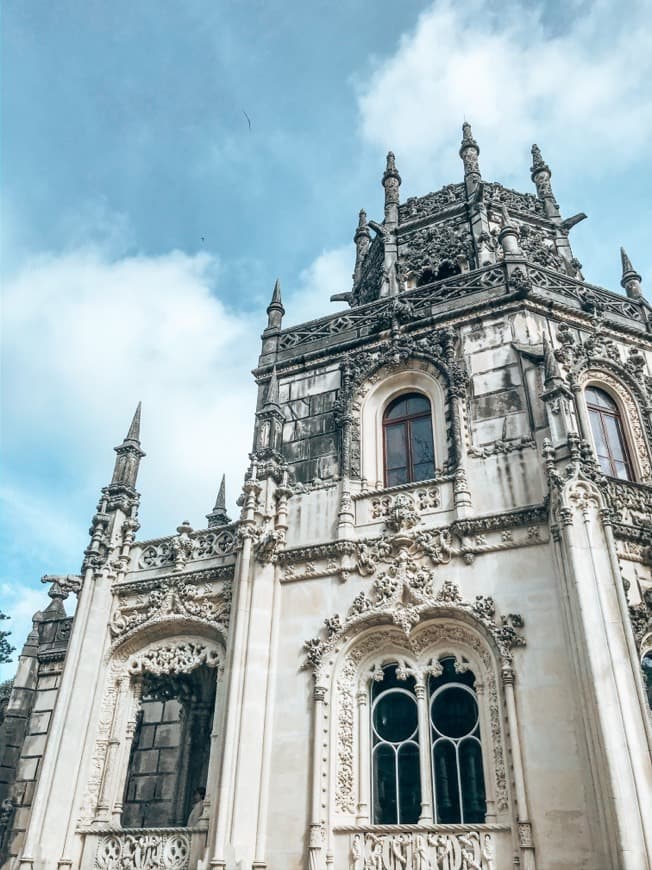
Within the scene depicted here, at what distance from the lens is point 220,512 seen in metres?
25.9

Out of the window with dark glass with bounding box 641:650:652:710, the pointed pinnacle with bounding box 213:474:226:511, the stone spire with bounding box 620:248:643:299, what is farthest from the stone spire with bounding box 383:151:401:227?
the window with dark glass with bounding box 641:650:652:710

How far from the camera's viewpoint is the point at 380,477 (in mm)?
15469

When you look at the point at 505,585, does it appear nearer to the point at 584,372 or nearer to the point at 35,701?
the point at 584,372

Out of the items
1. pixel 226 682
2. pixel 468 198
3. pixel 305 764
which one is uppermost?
pixel 468 198

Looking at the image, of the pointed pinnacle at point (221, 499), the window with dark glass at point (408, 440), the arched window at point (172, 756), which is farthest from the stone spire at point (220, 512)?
the window with dark glass at point (408, 440)

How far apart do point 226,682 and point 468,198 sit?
50.8 ft

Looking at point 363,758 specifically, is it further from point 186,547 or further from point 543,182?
point 543,182

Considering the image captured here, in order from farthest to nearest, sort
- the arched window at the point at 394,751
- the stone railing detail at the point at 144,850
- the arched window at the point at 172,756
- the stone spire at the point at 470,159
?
the stone spire at the point at 470,159 → the arched window at the point at 172,756 → the stone railing detail at the point at 144,850 → the arched window at the point at 394,751

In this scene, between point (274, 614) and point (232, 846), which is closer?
point (232, 846)

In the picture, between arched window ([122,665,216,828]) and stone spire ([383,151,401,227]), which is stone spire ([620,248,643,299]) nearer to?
stone spire ([383,151,401,227])

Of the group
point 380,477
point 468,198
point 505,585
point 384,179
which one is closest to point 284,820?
point 505,585

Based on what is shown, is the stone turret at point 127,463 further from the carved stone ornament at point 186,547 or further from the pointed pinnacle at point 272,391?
the pointed pinnacle at point 272,391

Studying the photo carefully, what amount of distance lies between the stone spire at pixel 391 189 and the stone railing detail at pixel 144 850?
1690cm

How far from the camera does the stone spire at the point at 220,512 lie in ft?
83.4
